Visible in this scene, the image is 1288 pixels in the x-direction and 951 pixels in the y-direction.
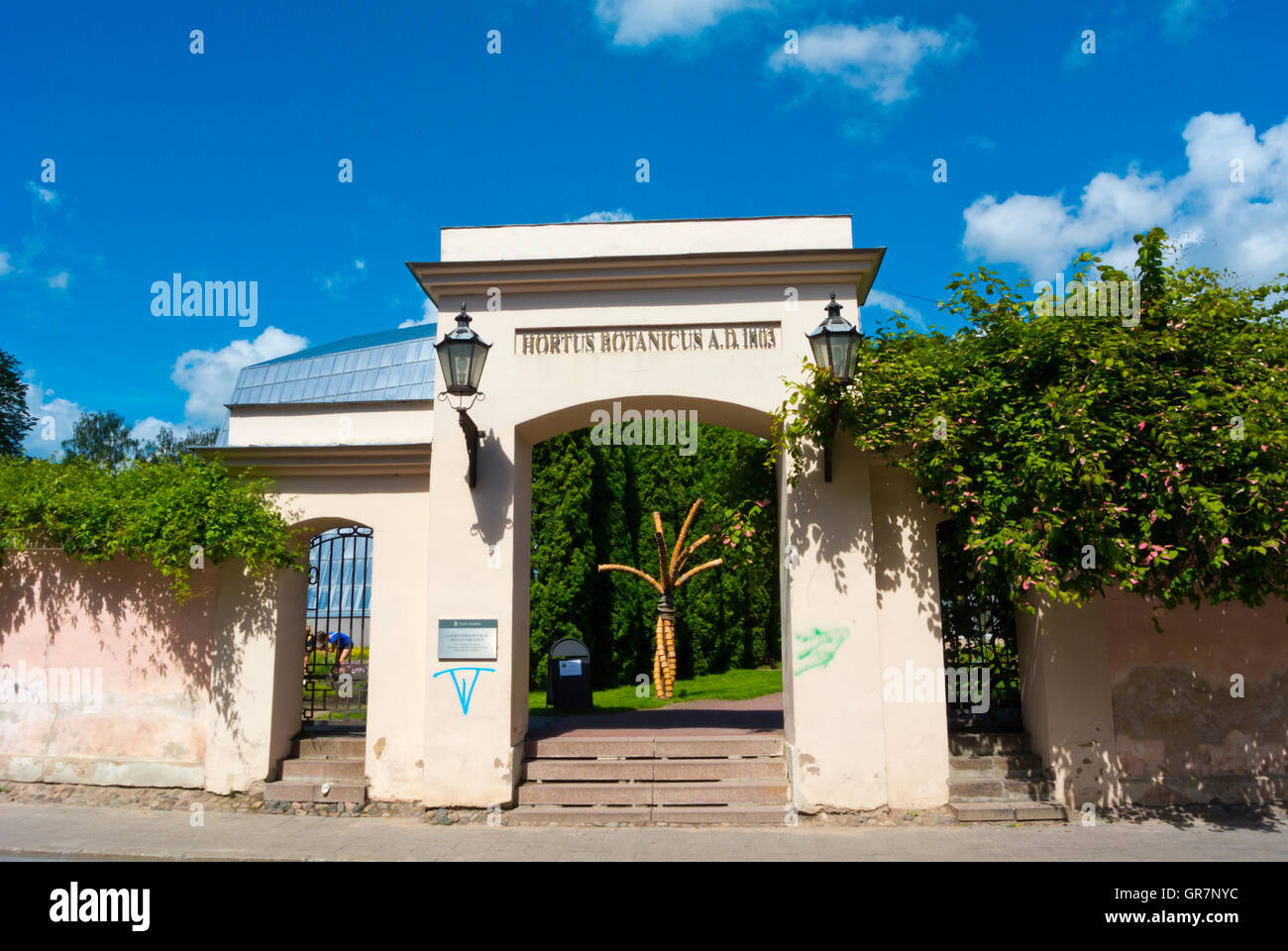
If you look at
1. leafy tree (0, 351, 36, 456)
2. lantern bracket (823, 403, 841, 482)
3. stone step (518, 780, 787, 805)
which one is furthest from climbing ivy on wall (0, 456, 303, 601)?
leafy tree (0, 351, 36, 456)

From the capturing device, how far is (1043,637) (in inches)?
327

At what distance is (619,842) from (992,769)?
3.72 meters

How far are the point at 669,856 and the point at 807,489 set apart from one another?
3.63m

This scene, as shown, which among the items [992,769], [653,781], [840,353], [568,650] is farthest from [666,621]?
[840,353]

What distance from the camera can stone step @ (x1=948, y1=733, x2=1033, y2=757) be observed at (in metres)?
8.41

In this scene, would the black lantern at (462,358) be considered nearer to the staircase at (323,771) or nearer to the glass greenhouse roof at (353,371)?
Result: the staircase at (323,771)

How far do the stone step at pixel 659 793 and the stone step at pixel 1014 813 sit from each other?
168 cm

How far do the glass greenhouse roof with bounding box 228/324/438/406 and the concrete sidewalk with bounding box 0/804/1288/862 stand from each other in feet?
71.0

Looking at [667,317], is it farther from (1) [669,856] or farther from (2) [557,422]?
(1) [669,856]

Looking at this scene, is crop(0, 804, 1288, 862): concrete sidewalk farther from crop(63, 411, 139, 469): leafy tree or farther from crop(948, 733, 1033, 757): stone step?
crop(63, 411, 139, 469): leafy tree

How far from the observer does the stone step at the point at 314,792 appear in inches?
337

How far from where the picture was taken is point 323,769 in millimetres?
8969

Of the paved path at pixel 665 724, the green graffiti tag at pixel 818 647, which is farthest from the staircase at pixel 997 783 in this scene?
the paved path at pixel 665 724
